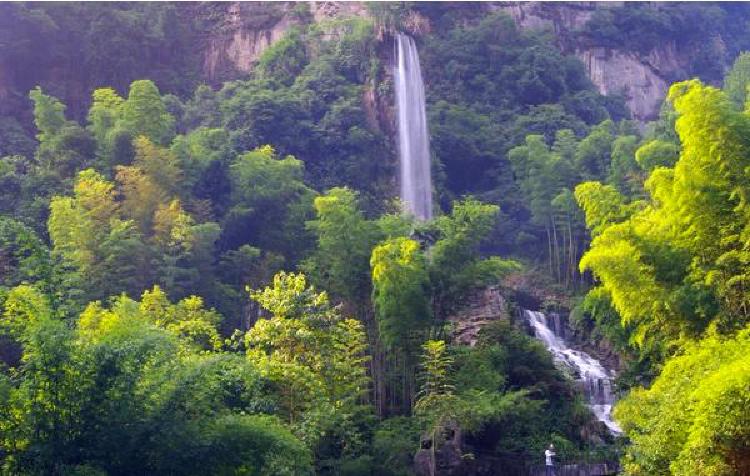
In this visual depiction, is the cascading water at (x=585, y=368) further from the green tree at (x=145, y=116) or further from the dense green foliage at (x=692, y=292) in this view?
the green tree at (x=145, y=116)

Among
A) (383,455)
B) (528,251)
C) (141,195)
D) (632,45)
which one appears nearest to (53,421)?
(383,455)

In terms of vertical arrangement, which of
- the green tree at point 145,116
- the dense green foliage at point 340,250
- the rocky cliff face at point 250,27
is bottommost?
the dense green foliage at point 340,250

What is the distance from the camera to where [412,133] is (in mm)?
35344

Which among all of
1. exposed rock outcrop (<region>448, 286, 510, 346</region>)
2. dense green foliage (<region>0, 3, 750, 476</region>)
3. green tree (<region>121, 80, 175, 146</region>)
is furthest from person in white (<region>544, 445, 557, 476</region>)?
green tree (<region>121, 80, 175, 146</region>)

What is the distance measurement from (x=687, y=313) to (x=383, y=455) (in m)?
6.23

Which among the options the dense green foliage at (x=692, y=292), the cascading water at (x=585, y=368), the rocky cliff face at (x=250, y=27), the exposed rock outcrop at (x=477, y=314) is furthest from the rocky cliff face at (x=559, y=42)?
the dense green foliage at (x=692, y=292)

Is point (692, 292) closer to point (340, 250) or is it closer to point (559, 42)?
point (340, 250)

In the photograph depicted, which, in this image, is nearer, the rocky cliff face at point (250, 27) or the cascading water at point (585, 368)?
the cascading water at point (585, 368)

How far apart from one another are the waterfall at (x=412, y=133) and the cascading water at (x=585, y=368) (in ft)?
21.5

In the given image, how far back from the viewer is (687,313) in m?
16.1

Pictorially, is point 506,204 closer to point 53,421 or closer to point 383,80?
point 383,80

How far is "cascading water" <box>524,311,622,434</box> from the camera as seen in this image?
24453 mm

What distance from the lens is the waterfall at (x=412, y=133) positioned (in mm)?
34250

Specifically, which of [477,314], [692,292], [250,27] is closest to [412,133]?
[250,27]
